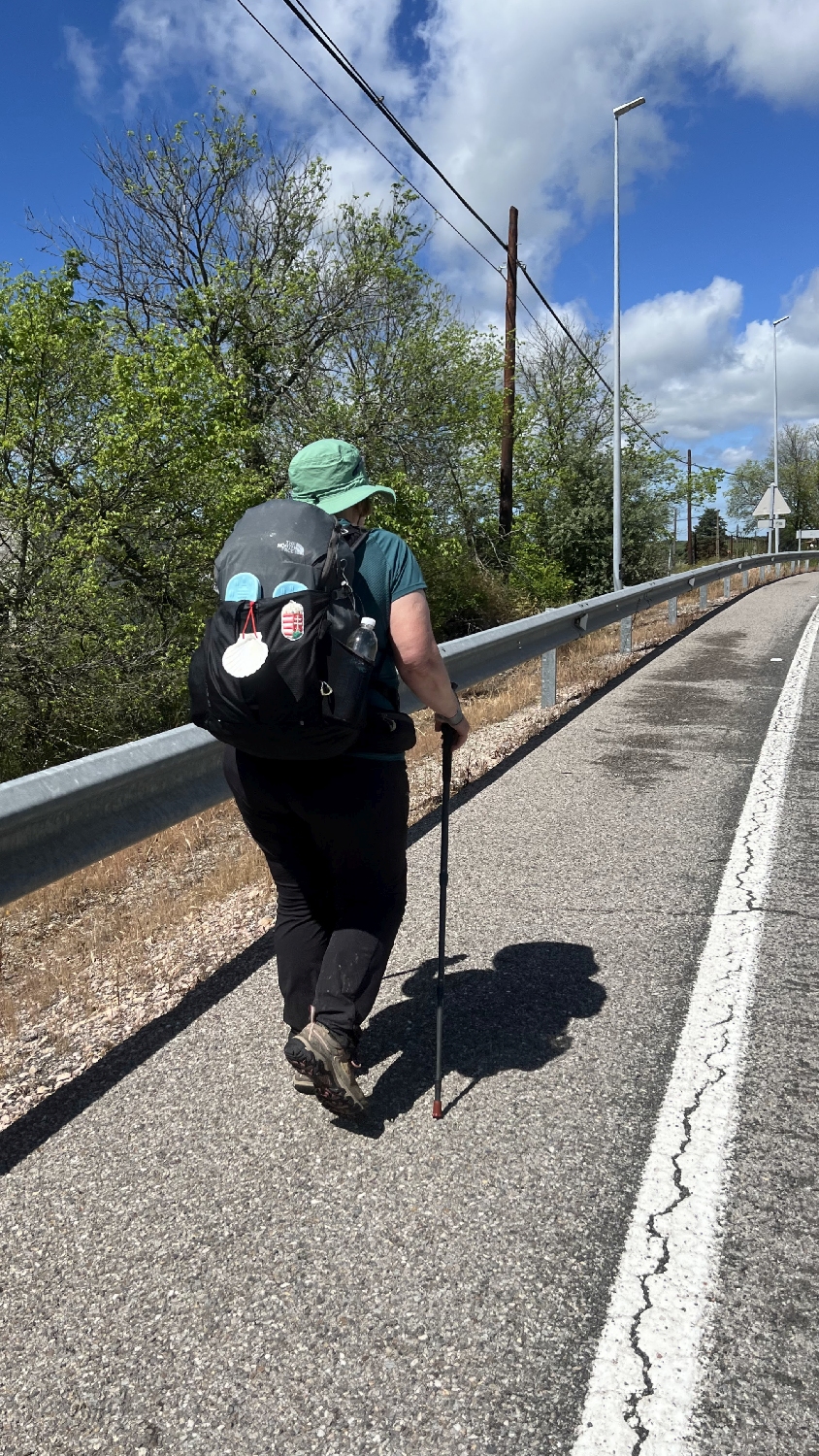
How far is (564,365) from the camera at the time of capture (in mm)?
41562

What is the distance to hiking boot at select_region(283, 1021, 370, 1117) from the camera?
8.93ft

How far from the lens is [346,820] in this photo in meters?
2.75

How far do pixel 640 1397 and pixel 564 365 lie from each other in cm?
4297

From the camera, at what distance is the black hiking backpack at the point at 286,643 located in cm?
244

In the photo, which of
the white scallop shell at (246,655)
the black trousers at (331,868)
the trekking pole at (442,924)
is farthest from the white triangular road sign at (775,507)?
the white scallop shell at (246,655)

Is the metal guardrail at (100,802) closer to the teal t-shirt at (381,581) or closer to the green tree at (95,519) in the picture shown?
the teal t-shirt at (381,581)

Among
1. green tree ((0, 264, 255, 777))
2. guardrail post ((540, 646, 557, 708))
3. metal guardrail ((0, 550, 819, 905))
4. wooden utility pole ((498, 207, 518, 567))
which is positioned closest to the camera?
metal guardrail ((0, 550, 819, 905))

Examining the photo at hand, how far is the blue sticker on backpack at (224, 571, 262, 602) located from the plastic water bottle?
0.25 metres

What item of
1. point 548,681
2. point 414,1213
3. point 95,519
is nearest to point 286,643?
point 414,1213

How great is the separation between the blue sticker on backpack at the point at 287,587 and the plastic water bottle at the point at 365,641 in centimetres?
16

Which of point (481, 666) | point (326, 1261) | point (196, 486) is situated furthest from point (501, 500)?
point (326, 1261)

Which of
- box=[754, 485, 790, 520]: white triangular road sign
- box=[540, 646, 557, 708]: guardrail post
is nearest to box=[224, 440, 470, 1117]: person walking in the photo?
box=[540, 646, 557, 708]: guardrail post

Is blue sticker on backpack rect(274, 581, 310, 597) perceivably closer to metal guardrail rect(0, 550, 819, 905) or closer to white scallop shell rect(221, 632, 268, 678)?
white scallop shell rect(221, 632, 268, 678)

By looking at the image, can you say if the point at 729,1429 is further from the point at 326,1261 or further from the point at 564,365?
the point at 564,365
